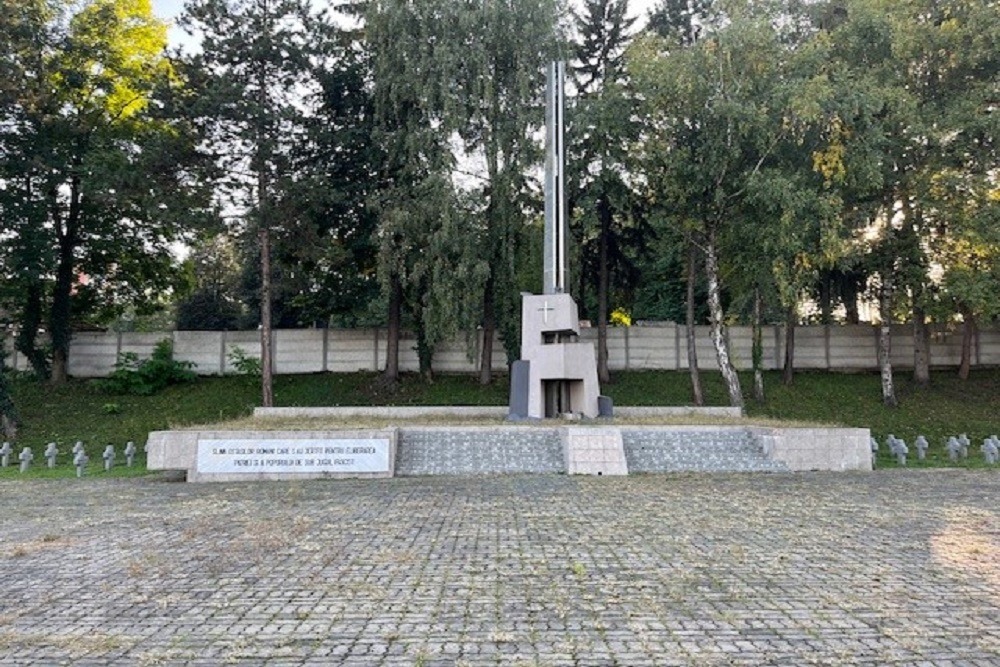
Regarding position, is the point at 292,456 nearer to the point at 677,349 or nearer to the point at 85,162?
the point at 85,162

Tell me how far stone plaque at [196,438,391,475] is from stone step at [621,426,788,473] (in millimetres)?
4383

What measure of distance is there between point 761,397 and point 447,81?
13.7 metres

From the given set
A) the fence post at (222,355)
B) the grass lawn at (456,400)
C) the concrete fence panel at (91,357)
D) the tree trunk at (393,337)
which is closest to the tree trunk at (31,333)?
the grass lawn at (456,400)

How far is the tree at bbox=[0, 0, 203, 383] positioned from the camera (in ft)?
64.5

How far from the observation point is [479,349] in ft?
83.8

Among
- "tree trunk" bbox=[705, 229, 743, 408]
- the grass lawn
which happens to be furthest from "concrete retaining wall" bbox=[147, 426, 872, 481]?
the grass lawn

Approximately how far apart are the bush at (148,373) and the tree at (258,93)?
632 centimetres

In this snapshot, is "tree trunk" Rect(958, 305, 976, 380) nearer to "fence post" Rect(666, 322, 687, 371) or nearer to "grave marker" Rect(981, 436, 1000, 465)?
"fence post" Rect(666, 322, 687, 371)

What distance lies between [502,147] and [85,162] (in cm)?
1171

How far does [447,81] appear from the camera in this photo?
20469 millimetres

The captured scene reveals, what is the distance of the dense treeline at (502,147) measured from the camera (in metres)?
19.1

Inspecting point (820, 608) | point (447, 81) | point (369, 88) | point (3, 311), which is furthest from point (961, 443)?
point (3, 311)

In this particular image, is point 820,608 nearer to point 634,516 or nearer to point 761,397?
point 634,516

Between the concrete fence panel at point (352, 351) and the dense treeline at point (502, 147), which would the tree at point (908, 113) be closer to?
the dense treeline at point (502, 147)
